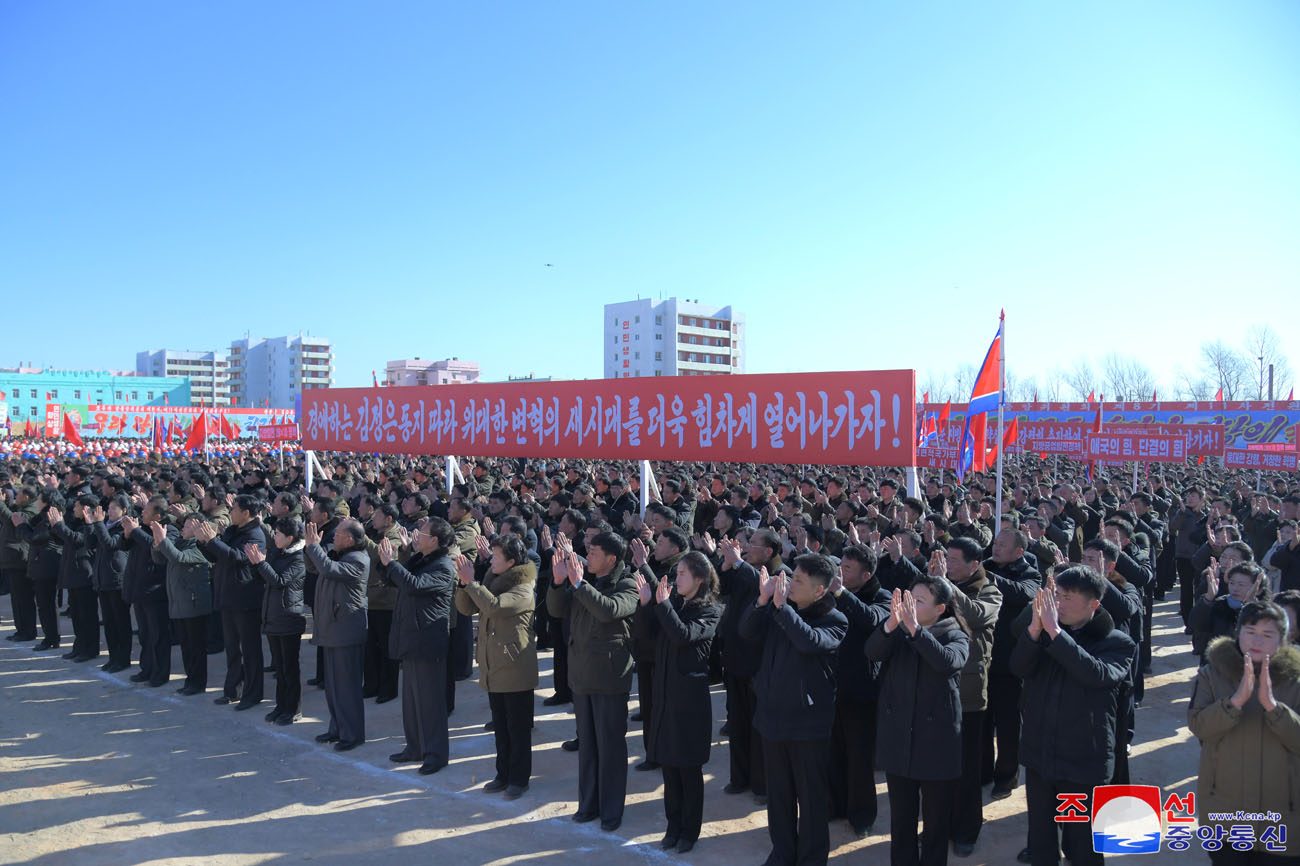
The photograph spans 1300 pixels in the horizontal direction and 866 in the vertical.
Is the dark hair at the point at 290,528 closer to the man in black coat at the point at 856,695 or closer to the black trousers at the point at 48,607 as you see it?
the black trousers at the point at 48,607

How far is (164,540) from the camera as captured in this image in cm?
775

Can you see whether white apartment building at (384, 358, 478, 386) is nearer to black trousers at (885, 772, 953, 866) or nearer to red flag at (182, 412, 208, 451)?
red flag at (182, 412, 208, 451)

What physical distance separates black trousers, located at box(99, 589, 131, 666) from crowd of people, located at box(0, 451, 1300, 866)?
A: 29 millimetres

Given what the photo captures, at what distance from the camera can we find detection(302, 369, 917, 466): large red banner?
8500 millimetres

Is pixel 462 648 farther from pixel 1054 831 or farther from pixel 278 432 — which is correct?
pixel 278 432

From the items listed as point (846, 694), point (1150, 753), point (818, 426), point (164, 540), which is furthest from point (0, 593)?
point (1150, 753)

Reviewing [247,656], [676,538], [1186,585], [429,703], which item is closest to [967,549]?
[676,538]

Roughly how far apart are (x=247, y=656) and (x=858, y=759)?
17.7ft

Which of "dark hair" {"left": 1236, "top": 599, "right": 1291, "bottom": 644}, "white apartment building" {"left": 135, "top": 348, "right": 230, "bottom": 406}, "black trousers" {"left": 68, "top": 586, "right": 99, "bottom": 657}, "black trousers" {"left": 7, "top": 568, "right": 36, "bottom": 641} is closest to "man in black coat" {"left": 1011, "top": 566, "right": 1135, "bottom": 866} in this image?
"dark hair" {"left": 1236, "top": 599, "right": 1291, "bottom": 644}

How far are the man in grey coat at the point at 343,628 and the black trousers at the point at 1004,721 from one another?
179 inches

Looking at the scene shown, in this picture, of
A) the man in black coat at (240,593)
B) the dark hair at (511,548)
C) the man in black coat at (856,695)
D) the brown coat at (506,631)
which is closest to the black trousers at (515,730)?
the brown coat at (506,631)

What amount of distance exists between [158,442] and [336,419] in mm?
22188

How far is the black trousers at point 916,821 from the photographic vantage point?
4.22 meters

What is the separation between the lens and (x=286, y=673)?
709 cm
